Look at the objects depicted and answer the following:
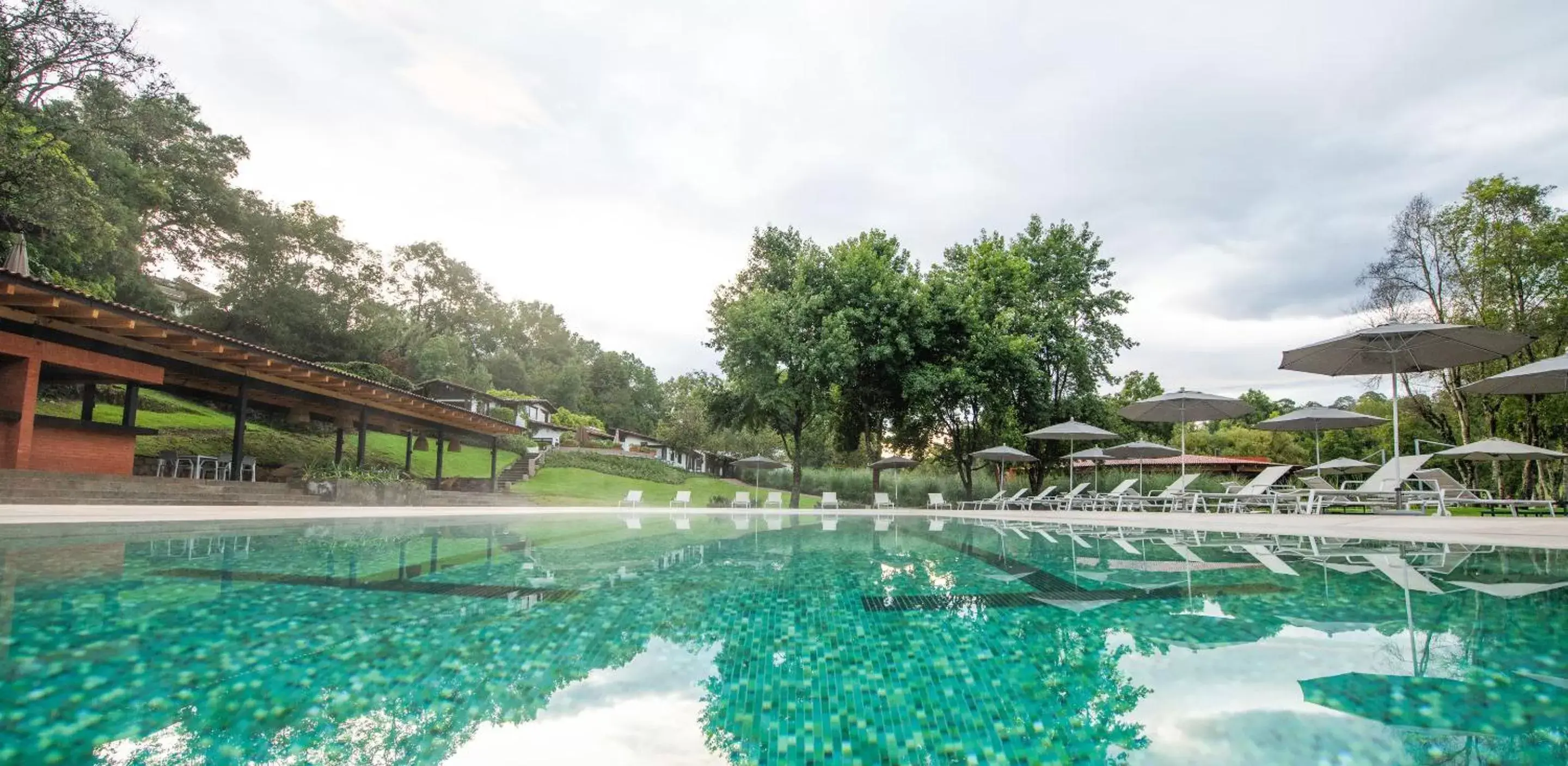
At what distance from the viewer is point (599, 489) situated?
29.3 meters

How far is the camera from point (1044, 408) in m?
22.6

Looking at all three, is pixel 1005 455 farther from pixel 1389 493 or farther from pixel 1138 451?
pixel 1389 493

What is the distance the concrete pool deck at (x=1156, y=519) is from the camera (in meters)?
7.59

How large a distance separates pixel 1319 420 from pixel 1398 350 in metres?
5.07

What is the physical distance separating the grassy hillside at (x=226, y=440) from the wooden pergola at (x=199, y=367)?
156 centimetres

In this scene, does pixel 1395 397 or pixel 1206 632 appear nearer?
pixel 1206 632

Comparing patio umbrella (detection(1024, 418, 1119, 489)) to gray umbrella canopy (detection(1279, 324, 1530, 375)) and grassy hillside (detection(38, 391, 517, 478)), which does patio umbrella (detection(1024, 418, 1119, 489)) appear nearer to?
gray umbrella canopy (detection(1279, 324, 1530, 375))

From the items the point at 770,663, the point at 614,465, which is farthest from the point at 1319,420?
the point at 614,465

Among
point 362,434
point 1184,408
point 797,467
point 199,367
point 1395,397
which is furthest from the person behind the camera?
point 797,467

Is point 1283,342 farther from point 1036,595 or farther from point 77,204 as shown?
point 77,204

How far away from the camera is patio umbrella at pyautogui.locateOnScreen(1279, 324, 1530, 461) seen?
30.5 ft

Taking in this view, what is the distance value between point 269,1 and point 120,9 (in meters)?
7.58

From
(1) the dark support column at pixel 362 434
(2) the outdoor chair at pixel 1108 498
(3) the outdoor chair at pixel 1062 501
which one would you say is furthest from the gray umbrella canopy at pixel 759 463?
(1) the dark support column at pixel 362 434

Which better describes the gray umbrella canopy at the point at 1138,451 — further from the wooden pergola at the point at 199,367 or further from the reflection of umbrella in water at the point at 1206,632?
the wooden pergola at the point at 199,367
